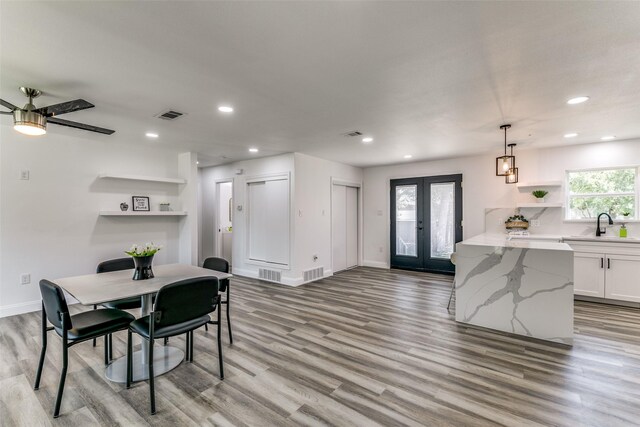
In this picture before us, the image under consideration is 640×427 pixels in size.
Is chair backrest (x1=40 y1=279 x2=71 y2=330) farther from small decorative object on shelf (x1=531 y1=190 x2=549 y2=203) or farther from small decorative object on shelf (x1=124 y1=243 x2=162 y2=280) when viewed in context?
small decorative object on shelf (x1=531 y1=190 x2=549 y2=203)

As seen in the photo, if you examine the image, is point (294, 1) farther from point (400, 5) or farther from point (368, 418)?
point (368, 418)

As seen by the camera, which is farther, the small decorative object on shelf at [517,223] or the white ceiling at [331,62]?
the small decorative object on shelf at [517,223]

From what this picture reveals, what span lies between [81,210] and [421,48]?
16.9 feet

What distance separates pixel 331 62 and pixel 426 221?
17.0 ft

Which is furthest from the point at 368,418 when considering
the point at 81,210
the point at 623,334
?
the point at 81,210

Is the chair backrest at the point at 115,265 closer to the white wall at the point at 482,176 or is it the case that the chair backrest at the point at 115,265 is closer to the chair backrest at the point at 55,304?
the chair backrest at the point at 55,304

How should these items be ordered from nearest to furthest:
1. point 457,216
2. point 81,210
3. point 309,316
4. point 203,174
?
point 309,316 → point 81,210 → point 457,216 → point 203,174

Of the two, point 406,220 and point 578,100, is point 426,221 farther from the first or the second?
point 578,100

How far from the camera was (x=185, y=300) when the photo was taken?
2271 mm

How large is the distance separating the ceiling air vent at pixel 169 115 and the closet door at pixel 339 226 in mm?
3789

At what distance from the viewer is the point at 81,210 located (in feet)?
15.0

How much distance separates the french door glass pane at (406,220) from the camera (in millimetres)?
6926

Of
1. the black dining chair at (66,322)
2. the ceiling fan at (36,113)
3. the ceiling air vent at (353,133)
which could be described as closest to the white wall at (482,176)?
the ceiling air vent at (353,133)

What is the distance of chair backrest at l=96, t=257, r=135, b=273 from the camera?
314 cm
